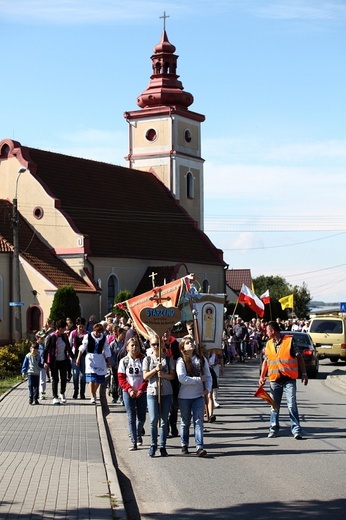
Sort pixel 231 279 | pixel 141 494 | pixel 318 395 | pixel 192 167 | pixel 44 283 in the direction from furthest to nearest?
pixel 231 279 < pixel 192 167 < pixel 44 283 < pixel 318 395 < pixel 141 494

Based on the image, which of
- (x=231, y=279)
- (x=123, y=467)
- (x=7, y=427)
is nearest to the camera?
(x=123, y=467)

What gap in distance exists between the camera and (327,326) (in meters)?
40.7

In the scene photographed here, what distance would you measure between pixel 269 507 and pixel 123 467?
3.72m

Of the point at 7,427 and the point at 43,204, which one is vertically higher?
the point at 43,204

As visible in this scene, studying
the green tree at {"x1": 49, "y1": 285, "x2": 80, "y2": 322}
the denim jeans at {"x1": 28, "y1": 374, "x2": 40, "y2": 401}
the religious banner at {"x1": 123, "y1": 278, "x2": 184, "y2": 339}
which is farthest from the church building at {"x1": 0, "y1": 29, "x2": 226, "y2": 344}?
the religious banner at {"x1": 123, "y1": 278, "x2": 184, "y2": 339}

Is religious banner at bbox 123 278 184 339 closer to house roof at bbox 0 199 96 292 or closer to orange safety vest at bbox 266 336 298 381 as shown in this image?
orange safety vest at bbox 266 336 298 381

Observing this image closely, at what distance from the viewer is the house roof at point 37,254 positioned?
54.9 metres

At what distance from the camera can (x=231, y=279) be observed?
115 metres

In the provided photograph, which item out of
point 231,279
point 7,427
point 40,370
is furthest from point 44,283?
point 231,279

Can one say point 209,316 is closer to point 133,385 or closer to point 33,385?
point 33,385

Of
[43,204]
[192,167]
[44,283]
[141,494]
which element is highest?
[192,167]

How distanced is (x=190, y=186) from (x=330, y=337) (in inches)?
1494

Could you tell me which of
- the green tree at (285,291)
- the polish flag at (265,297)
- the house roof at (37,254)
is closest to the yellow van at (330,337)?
the polish flag at (265,297)

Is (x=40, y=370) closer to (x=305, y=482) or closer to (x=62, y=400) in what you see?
(x=62, y=400)
